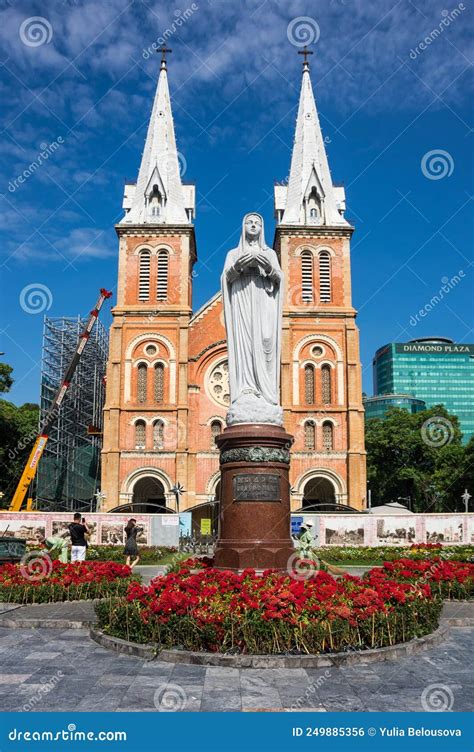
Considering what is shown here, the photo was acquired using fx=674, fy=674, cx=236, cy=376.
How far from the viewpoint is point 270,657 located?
6832 millimetres

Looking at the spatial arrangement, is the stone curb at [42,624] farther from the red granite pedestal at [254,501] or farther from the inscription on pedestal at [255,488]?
the inscription on pedestal at [255,488]

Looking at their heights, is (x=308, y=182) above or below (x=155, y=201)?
above

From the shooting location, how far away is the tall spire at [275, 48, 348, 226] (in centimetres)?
4534

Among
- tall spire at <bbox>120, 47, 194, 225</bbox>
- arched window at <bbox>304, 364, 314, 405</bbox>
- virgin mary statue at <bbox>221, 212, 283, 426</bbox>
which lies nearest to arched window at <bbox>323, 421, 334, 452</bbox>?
arched window at <bbox>304, 364, 314, 405</bbox>

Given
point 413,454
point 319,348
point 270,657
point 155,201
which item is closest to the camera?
point 270,657

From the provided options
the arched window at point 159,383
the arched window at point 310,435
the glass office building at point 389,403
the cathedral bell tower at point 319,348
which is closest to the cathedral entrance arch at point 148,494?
the arched window at point 159,383

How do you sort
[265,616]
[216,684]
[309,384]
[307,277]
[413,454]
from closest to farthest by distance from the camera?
1. [216,684]
2. [265,616]
3. [309,384]
4. [307,277]
5. [413,454]

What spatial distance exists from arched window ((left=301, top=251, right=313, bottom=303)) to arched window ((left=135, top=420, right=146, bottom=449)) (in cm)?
1296

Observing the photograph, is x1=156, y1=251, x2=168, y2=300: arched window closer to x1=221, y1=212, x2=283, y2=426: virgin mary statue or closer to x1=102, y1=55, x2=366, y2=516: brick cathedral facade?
x1=102, y1=55, x2=366, y2=516: brick cathedral facade

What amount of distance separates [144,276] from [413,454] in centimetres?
2488

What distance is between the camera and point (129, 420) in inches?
1615

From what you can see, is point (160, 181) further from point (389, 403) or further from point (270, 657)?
point (389, 403)

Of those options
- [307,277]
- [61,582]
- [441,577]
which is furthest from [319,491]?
[61,582]

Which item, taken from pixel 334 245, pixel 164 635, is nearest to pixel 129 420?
pixel 334 245
